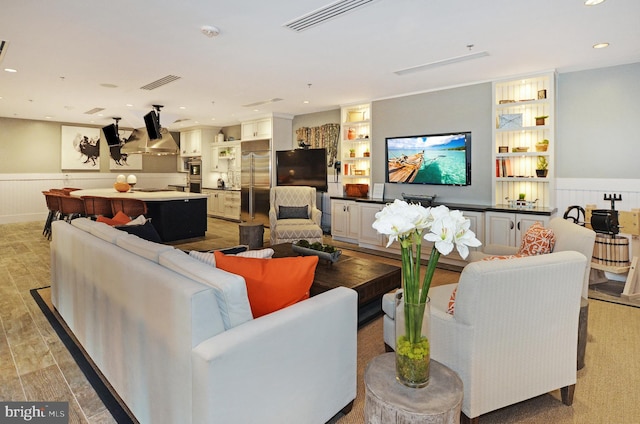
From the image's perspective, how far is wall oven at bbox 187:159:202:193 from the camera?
33.0ft

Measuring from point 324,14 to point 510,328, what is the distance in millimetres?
2572

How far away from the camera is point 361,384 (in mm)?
2221

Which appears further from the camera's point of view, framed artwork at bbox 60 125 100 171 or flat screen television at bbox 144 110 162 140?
framed artwork at bbox 60 125 100 171

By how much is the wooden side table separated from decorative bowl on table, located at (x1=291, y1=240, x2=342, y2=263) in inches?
70.3

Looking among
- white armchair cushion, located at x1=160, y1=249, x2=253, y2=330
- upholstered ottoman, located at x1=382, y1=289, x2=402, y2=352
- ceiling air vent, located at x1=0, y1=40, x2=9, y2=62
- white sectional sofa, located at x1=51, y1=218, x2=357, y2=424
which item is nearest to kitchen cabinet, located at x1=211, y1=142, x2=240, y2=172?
ceiling air vent, located at x1=0, y1=40, x2=9, y2=62

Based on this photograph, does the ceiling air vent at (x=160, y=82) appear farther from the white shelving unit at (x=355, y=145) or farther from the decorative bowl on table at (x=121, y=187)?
the white shelving unit at (x=355, y=145)

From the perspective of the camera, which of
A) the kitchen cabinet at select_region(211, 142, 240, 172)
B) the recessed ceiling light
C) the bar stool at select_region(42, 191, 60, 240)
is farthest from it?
the kitchen cabinet at select_region(211, 142, 240, 172)

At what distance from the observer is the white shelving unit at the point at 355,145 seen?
6.61 meters

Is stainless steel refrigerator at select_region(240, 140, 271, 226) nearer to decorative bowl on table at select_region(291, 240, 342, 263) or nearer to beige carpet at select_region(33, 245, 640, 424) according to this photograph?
decorative bowl on table at select_region(291, 240, 342, 263)

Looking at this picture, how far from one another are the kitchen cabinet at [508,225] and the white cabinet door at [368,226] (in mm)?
1630

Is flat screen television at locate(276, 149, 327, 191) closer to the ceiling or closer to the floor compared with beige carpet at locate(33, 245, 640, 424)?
closer to the ceiling

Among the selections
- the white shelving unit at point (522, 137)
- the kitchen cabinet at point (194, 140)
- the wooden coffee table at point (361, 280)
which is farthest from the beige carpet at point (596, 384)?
the kitchen cabinet at point (194, 140)

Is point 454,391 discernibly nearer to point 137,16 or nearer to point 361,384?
point 361,384

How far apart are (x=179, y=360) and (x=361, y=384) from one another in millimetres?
1211
